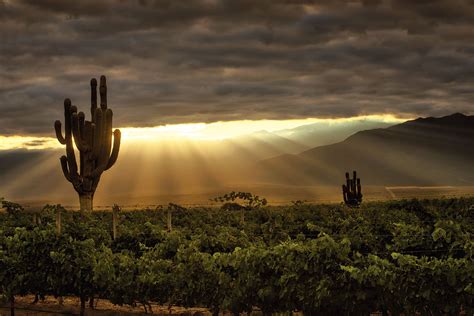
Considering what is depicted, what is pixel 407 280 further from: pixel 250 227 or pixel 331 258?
pixel 250 227

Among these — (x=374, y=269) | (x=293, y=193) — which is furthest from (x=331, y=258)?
(x=293, y=193)

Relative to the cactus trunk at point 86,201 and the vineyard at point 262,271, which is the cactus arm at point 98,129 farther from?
the vineyard at point 262,271

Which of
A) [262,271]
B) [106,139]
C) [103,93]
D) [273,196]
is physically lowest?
[273,196]

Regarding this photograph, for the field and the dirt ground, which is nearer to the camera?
the dirt ground

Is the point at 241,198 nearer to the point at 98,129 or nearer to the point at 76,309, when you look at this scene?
the point at 98,129

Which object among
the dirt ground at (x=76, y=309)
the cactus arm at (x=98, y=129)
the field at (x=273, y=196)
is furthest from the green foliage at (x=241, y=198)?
the field at (x=273, y=196)

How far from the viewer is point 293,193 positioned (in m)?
142

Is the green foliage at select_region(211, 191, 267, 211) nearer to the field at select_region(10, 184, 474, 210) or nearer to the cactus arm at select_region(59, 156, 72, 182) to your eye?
the cactus arm at select_region(59, 156, 72, 182)

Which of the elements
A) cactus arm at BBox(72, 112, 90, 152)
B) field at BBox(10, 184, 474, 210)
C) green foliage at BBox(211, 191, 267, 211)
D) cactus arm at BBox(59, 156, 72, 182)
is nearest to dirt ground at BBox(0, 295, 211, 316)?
cactus arm at BBox(72, 112, 90, 152)

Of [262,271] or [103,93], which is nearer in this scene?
[262,271]

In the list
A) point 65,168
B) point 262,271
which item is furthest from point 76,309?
point 65,168

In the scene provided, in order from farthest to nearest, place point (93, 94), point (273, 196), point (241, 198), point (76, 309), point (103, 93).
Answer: point (273, 196) < point (241, 198) < point (93, 94) < point (103, 93) < point (76, 309)

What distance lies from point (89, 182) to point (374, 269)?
2287cm

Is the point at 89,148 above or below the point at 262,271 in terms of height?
above
